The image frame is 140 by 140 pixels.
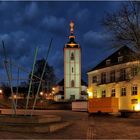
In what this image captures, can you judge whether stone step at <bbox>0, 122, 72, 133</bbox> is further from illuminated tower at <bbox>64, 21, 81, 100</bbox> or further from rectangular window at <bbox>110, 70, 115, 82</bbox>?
illuminated tower at <bbox>64, 21, 81, 100</bbox>

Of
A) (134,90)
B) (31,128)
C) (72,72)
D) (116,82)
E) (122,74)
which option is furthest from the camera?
(72,72)

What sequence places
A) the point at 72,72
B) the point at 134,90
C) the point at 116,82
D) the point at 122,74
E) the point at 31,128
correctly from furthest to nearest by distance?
the point at 72,72 → the point at 116,82 → the point at 122,74 → the point at 134,90 → the point at 31,128

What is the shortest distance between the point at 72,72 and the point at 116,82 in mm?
49242

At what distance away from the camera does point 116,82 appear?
69375mm

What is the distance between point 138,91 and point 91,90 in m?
15.7

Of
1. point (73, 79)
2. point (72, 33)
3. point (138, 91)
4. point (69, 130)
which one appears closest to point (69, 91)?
point (73, 79)

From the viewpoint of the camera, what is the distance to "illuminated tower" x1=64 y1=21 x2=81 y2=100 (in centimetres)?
11712

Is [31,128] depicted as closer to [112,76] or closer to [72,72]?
[112,76]

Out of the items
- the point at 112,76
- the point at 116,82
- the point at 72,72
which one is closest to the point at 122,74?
the point at 116,82

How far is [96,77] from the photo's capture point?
258 feet

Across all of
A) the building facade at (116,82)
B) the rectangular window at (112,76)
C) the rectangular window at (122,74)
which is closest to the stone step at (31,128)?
the building facade at (116,82)

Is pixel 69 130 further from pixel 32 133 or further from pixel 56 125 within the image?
pixel 32 133

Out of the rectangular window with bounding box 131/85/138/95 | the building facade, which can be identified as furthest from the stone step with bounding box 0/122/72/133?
the rectangular window with bounding box 131/85/138/95

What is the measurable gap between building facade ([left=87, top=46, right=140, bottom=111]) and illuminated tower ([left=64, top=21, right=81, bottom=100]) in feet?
117
